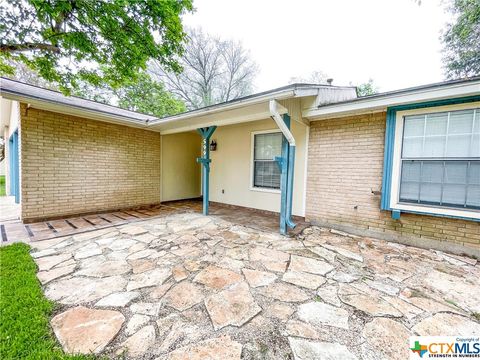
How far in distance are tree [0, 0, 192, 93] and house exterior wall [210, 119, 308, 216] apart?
9.36ft

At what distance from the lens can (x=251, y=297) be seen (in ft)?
6.68

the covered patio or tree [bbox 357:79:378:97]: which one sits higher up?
tree [bbox 357:79:378:97]

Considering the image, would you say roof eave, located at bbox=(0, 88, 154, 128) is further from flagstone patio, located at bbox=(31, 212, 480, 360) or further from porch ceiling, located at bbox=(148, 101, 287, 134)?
flagstone patio, located at bbox=(31, 212, 480, 360)

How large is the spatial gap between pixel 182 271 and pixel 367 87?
681 inches

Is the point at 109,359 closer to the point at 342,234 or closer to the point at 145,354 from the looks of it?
the point at 145,354

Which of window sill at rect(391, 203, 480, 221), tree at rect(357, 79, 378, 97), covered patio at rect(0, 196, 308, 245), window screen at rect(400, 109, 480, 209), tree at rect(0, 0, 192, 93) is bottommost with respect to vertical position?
covered patio at rect(0, 196, 308, 245)

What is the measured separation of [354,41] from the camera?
1195 cm

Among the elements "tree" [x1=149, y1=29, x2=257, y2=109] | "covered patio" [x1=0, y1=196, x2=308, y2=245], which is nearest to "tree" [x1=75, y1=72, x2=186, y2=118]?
"tree" [x1=149, y1=29, x2=257, y2=109]

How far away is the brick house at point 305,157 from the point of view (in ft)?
10.4

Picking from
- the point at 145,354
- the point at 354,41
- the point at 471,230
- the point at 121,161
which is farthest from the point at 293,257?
the point at 354,41

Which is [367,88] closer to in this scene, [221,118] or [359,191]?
[359,191]

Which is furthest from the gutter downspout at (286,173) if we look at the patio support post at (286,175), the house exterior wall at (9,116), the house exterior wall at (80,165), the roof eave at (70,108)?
the house exterior wall at (9,116)

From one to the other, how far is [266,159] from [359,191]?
8.07 ft

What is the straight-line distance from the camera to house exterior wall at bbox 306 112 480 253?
10.9 feet
